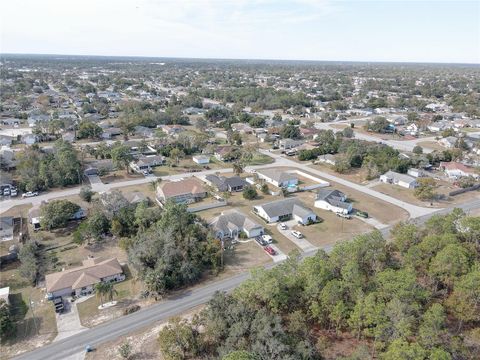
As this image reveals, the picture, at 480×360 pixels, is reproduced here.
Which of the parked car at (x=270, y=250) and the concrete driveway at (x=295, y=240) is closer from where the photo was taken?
the parked car at (x=270, y=250)

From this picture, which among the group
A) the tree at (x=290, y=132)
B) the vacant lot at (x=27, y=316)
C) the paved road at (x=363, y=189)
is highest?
the tree at (x=290, y=132)

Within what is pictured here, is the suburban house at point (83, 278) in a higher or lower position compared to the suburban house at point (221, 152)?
lower

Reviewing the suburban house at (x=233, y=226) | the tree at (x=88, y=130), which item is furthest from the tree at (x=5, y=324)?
the tree at (x=88, y=130)

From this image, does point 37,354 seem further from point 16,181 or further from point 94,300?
point 16,181

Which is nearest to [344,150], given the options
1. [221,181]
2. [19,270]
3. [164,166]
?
[221,181]

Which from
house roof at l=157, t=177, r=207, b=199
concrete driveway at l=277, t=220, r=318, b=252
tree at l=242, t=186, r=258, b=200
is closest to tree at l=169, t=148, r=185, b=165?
house roof at l=157, t=177, r=207, b=199

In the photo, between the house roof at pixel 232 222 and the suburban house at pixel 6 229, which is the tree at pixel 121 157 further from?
the house roof at pixel 232 222

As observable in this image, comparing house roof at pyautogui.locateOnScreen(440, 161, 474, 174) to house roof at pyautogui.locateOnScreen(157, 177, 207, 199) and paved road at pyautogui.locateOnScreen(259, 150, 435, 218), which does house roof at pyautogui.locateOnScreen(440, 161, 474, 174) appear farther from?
house roof at pyautogui.locateOnScreen(157, 177, 207, 199)
